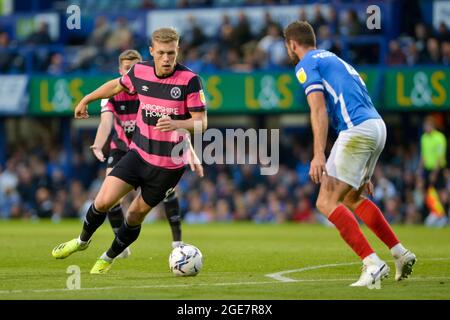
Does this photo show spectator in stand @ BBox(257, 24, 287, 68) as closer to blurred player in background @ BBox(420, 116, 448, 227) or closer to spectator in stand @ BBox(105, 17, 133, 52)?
spectator in stand @ BBox(105, 17, 133, 52)

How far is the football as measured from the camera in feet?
34.6

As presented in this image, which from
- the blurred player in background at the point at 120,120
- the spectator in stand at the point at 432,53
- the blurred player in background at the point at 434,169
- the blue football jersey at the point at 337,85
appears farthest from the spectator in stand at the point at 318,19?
the blue football jersey at the point at 337,85

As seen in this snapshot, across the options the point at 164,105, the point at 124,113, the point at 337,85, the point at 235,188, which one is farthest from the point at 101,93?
the point at 235,188

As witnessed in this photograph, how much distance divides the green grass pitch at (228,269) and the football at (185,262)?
0.11 metres

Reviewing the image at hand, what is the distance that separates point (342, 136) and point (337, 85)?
464 millimetres

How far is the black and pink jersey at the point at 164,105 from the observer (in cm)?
1063

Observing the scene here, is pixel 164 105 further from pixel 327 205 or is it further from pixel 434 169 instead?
pixel 434 169

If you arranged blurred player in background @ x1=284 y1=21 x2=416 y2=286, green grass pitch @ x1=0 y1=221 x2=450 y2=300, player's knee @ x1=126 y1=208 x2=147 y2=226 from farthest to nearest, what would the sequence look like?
player's knee @ x1=126 y1=208 x2=147 y2=226, blurred player in background @ x1=284 y1=21 x2=416 y2=286, green grass pitch @ x1=0 y1=221 x2=450 y2=300

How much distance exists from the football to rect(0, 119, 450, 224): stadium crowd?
13612mm

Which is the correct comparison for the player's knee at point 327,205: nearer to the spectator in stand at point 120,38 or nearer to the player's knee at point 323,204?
the player's knee at point 323,204

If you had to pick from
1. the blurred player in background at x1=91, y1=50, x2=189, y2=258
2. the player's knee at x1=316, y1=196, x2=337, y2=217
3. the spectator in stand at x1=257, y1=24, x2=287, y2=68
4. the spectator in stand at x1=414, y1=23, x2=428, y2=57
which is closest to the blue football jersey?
the player's knee at x1=316, y1=196, x2=337, y2=217

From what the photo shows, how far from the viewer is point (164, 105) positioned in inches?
420

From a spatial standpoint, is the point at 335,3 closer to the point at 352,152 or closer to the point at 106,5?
the point at 106,5

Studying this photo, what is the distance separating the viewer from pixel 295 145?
27188 mm
